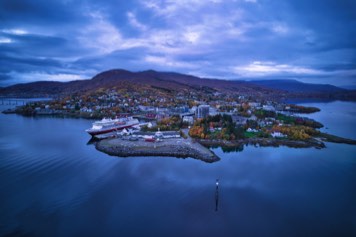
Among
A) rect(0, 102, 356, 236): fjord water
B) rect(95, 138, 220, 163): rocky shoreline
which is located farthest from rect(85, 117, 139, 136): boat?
rect(0, 102, 356, 236): fjord water

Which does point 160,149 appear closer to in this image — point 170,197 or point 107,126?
point 170,197

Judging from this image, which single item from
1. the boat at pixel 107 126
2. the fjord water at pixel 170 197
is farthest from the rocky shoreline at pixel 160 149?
the boat at pixel 107 126

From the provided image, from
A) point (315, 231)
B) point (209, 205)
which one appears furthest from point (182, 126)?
point (315, 231)

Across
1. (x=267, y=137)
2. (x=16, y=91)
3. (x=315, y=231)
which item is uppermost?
(x=16, y=91)

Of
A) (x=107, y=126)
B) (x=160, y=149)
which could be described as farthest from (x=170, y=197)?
(x=107, y=126)

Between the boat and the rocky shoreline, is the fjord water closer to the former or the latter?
the rocky shoreline

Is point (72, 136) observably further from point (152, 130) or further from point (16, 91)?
point (16, 91)
